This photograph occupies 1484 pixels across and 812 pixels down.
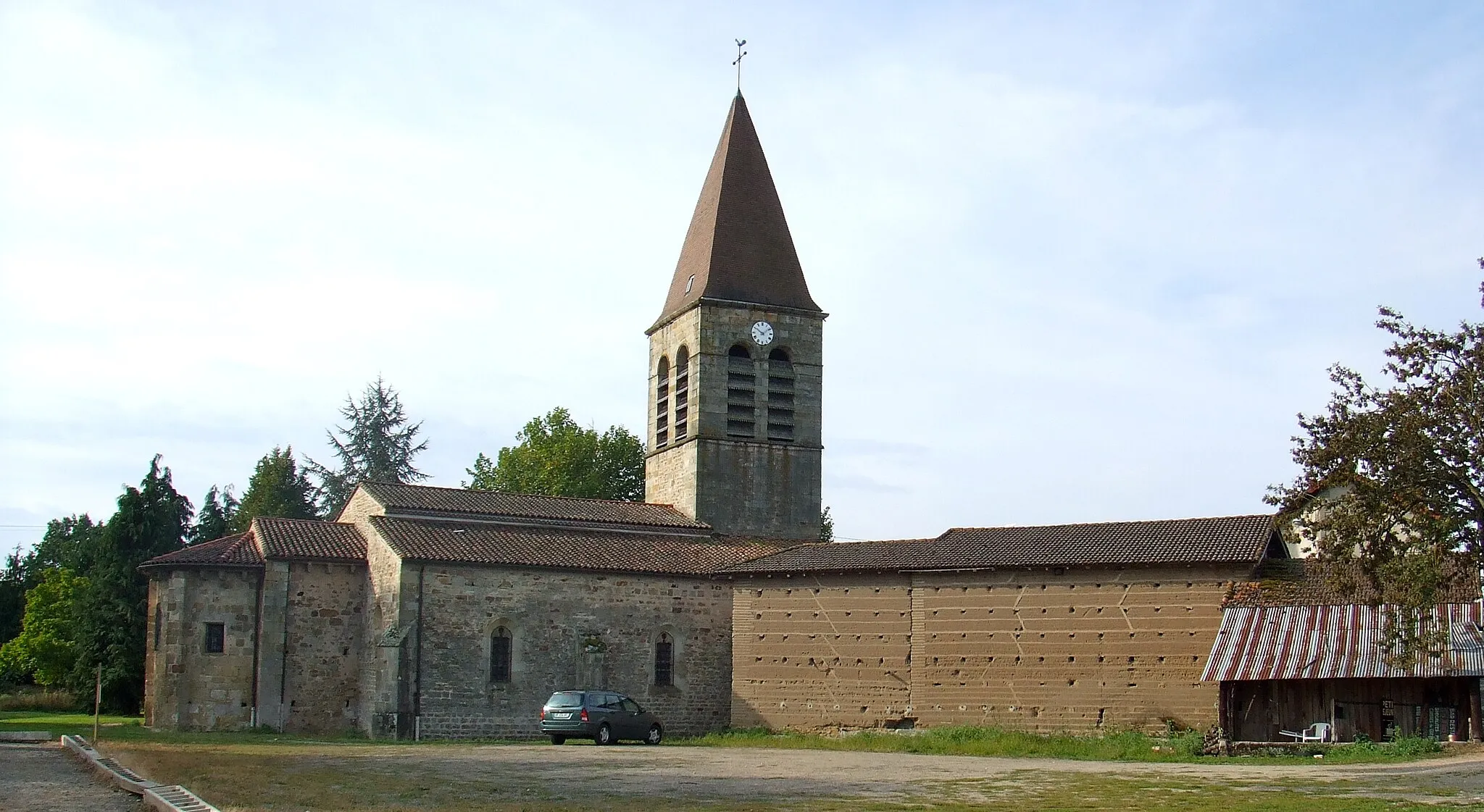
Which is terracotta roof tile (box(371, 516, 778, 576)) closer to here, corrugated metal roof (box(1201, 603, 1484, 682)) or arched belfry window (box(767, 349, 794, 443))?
arched belfry window (box(767, 349, 794, 443))

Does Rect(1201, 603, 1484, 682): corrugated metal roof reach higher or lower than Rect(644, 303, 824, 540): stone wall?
lower

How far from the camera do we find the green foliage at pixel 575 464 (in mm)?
59719

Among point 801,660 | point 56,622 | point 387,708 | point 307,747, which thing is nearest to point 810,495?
point 801,660

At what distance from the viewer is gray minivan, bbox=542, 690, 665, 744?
32.0 m

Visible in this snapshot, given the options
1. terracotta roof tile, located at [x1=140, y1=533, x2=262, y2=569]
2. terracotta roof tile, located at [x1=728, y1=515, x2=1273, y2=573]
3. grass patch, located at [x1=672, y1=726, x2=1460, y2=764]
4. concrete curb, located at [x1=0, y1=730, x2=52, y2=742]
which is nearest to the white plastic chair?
grass patch, located at [x1=672, y1=726, x2=1460, y2=764]

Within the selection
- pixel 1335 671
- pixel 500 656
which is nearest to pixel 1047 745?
pixel 1335 671

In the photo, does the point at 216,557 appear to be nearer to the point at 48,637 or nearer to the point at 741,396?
the point at 741,396

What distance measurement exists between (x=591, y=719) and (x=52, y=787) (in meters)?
14.5

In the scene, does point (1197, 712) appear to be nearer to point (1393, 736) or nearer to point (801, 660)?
point (1393, 736)

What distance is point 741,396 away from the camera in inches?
1802

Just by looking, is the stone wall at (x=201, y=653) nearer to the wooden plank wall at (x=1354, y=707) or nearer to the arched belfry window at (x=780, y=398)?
the arched belfry window at (x=780, y=398)

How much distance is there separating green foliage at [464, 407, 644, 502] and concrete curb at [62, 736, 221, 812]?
35485 millimetres

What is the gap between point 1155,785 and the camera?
1980 centimetres

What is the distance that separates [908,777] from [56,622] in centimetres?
4501
